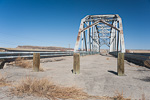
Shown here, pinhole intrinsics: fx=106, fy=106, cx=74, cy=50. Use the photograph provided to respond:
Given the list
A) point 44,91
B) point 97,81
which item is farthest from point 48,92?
point 97,81

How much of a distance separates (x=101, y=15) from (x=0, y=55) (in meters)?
22.9

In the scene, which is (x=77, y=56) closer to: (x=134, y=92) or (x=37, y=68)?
(x=37, y=68)

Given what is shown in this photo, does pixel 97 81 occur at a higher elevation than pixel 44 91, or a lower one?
lower

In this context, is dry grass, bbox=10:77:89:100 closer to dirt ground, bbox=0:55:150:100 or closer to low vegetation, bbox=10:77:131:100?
low vegetation, bbox=10:77:131:100

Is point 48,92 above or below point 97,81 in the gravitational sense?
above

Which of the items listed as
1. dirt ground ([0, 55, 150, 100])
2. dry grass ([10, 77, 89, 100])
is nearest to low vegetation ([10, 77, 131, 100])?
dry grass ([10, 77, 89, 100])

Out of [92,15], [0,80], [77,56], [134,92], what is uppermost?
[92,15]

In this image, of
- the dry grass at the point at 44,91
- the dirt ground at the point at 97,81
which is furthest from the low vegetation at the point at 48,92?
the dirt ground at the point at 97,81

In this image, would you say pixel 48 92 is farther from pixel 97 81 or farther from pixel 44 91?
pixel 97 81

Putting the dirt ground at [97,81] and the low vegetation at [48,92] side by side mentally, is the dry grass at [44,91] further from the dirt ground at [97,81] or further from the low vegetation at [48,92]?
the dirt ground at [97,81]

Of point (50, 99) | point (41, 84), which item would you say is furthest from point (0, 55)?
point (50, 99)

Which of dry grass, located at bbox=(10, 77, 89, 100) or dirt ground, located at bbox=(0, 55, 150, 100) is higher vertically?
dry grass, located at bbox=(10, 77, 89, 100)

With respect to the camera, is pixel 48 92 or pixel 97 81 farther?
pixel 97 81

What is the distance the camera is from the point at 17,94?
7.81 feet
